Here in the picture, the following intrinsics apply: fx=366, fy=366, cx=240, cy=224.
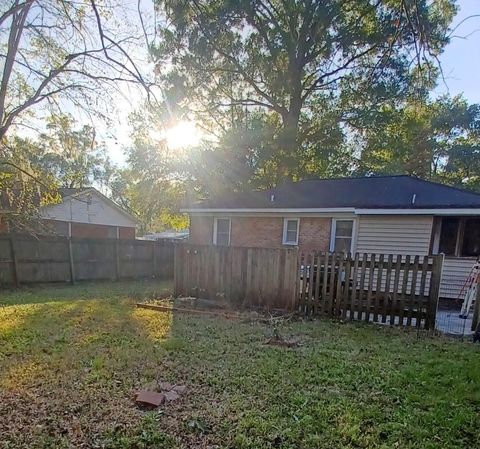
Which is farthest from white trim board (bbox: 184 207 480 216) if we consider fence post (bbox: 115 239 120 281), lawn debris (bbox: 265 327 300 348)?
lawn debris (bbox: 265 327 300 348)

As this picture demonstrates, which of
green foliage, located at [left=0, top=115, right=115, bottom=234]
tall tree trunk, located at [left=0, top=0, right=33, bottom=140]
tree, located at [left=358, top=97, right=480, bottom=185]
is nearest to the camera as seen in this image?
tall tree trunk, located at [left=0, top=0, right=33, bottom=140]

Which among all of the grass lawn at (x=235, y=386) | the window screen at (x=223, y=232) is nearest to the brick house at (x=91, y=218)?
the window screen at (x=223, y=232)

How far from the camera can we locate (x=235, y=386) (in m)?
3.42

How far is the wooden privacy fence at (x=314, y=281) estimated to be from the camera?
6.29 meters

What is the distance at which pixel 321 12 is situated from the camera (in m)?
6.92

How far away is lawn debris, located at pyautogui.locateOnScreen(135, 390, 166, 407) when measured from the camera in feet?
9.77

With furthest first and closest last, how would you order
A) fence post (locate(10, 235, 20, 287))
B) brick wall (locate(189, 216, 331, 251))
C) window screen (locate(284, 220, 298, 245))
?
window screen (locate(284, 220, 298, 245)), brick wall (locate(189, 216, 331, 251)), fence post (locate(10, 235, 20, 287))

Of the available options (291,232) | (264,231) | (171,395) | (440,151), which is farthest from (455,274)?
(440,151)

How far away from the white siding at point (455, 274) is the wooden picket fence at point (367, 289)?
131 inches

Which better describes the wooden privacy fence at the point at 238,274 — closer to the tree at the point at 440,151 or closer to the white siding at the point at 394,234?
the white siding at the point at 394,234

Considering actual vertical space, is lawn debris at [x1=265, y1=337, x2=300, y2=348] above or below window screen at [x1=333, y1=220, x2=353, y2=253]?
below

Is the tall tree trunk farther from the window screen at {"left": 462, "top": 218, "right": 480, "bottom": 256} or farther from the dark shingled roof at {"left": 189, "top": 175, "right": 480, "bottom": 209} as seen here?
the window screen at {"left": 462, "top": 218, "right": 480, "bottom": 256}

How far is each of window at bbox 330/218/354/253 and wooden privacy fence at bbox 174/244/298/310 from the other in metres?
4.28

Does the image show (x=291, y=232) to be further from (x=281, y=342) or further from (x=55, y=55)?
(x=55, y=55)
